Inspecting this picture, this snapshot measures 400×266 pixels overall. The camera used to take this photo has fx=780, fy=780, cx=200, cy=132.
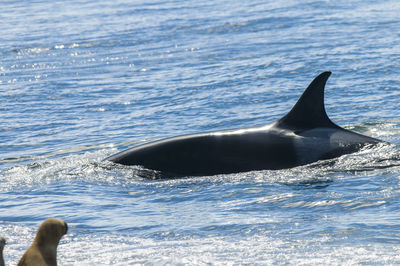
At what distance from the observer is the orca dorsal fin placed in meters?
9.52

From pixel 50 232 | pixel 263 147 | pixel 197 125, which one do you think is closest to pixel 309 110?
pixel 263 147

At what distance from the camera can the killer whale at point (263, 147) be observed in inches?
370

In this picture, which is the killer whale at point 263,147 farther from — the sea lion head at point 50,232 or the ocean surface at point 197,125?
the sea lion head at point 50,232

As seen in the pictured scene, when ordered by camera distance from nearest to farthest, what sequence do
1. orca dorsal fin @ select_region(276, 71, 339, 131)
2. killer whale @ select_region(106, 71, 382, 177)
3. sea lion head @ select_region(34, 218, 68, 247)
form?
sea lion head @ select_region(34, 218, 68, 247)
killer whale @ select_region(106, 71, 382, 177)
orca dorsal fin @ select_region(276, 71, 339, 131)

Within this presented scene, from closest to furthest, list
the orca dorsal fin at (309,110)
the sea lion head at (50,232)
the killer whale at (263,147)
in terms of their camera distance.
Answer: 1. the sea lion head at (50,232)
2. the killer whale at (263,147)
3. the orca dorsal fin at (309,110)

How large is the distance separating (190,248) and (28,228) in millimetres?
1836

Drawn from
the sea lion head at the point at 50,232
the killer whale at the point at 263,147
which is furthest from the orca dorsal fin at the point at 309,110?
the sea lion head at the point at 50,232

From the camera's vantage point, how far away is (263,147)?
371 inches

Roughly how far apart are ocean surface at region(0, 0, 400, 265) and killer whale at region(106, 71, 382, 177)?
195 mm

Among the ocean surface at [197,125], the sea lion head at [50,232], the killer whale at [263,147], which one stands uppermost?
the sea lion head at [50,232]

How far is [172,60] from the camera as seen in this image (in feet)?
67.7

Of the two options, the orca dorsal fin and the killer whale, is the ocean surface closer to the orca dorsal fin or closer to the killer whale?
the killer whale

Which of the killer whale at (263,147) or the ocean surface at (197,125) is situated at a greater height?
the killer whale at (263,147)

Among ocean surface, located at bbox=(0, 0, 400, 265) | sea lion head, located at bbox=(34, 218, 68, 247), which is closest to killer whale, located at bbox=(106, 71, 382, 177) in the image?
ocean surface, located at bbox=(0, 0, 400, 265)
